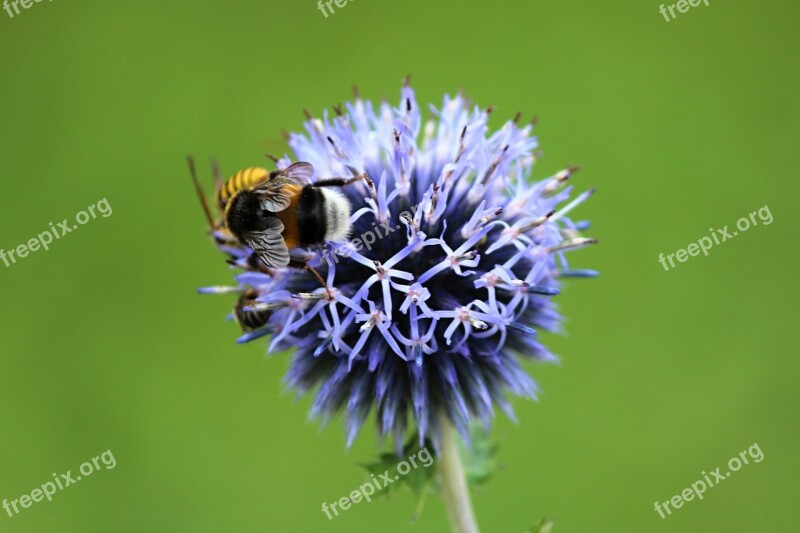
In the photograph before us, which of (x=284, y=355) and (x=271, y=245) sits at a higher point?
(x=271, y=245)

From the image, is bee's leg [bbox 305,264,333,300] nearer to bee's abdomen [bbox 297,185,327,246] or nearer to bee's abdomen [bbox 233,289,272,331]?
bee's abdomen [bbox 297,185,327,246]

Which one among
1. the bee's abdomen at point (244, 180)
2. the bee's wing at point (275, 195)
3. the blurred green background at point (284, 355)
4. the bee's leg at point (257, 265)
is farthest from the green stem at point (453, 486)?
the blurred green background at point (284, 355)

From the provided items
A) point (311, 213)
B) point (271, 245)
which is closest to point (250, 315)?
point (271, 245)

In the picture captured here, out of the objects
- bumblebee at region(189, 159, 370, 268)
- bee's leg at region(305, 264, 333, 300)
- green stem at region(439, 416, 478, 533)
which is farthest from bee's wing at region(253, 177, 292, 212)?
green stem at region(439, 416, 478, 533)

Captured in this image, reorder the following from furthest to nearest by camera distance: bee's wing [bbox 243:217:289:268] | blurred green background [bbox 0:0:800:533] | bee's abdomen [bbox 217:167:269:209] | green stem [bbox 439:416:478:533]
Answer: blurred green background [bbox 0:0:800:533] < green stem [bbox 439:416:478:533] < bee's abdomen [bbox 217:167:269:209] < bee's wing [bbox 243:217:289:268]

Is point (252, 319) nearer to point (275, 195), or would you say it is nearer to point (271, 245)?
point (271, 245)

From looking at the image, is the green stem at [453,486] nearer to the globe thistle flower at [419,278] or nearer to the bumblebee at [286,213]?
the globe thistle flower at [419,278]
